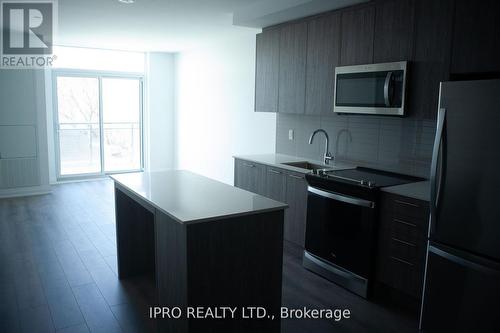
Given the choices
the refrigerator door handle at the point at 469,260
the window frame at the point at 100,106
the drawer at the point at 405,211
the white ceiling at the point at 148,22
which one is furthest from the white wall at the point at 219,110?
the refrigerator door handle at the point at 469,260

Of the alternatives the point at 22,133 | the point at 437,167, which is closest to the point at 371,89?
the point at 437,167

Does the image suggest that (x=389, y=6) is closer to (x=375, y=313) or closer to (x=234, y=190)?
(x=234, y=190)

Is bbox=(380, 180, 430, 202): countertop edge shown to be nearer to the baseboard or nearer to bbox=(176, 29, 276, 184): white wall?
bbox=(176, 29, 276, 184): white wall

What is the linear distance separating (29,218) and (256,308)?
4.01 metres

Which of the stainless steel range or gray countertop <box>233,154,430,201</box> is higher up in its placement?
gray countertop <box>233,154,430,201</box>

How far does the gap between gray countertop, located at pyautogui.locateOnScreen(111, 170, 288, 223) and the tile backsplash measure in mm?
1594

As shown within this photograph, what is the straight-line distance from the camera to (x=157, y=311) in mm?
2721

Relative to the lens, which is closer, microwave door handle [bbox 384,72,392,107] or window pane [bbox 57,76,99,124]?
microwave door handle [bbox 384,72,392,107]

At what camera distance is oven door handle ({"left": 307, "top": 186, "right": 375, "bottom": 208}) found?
10.2 ft

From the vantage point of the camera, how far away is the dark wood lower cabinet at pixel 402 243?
2.80 meters

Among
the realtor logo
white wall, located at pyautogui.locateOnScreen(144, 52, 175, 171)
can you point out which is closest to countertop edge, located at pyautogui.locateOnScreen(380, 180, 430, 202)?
the realtor logo

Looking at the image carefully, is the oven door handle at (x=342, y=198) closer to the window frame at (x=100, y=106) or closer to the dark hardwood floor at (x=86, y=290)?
the dark hardwood floor at (x=86, y=290)

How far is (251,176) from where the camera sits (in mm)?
4680

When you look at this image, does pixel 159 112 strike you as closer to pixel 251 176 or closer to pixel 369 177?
pixel 251 176
